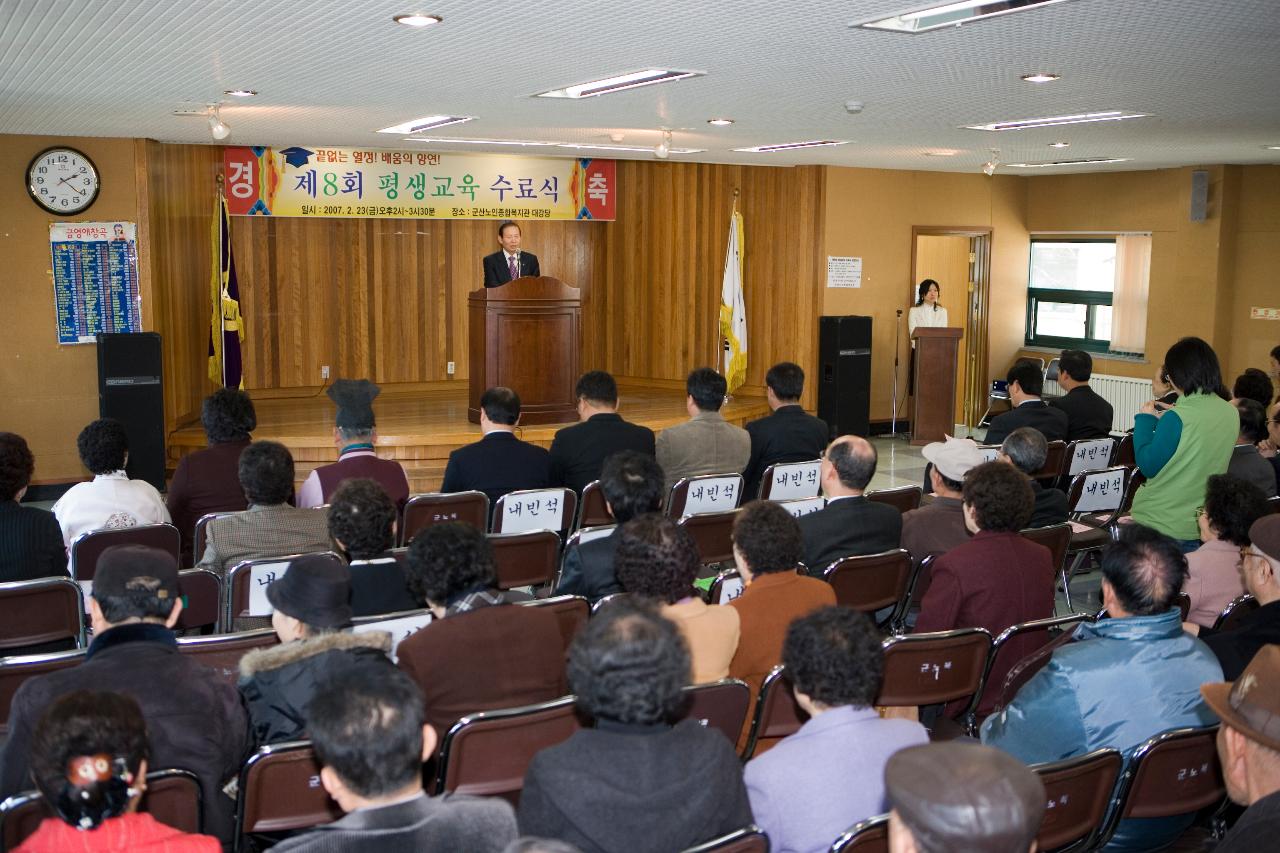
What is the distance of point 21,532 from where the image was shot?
4.62m

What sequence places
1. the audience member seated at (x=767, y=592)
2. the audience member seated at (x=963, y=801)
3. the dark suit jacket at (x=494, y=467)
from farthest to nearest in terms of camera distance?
the dark suit jacket at (x=494, y=467) < the audience member seated at (x=767, y=592) < the audience member seated at (x=963, y=801)

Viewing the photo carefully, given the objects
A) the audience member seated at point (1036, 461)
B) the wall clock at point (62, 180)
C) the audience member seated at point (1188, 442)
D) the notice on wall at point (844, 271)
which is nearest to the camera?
the audience member seated at point (1036, 461)

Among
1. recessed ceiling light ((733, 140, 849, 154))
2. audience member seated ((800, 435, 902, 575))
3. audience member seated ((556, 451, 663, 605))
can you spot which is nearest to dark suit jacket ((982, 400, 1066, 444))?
audience member seated ((800, 435, 902, 575))

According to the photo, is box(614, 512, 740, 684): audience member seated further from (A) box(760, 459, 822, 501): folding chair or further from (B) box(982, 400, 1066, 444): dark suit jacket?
(B) box(982, 400, 1066, 444): dark suit jacket

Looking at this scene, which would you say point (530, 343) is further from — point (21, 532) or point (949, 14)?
point (949, 14)

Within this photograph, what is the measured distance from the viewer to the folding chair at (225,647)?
3600 mm

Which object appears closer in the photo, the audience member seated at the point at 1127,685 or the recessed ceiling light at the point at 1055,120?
the audience member seated at the point at 1127,685

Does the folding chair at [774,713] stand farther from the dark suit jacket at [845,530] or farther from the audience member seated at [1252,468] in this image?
the audience member seated at [1252,468]

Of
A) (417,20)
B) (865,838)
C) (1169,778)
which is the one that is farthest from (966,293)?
(865,838)

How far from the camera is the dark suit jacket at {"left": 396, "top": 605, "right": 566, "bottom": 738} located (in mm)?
3256

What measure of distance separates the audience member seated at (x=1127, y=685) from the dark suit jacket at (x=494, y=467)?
10.6 feet

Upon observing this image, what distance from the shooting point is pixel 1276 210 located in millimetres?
11953

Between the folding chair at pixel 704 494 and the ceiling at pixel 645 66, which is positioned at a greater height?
the ceiling at pixel 645 66

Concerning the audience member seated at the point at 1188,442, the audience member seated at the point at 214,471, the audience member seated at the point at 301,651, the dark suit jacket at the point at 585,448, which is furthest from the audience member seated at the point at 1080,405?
the audience member seated at the point at 301,651
